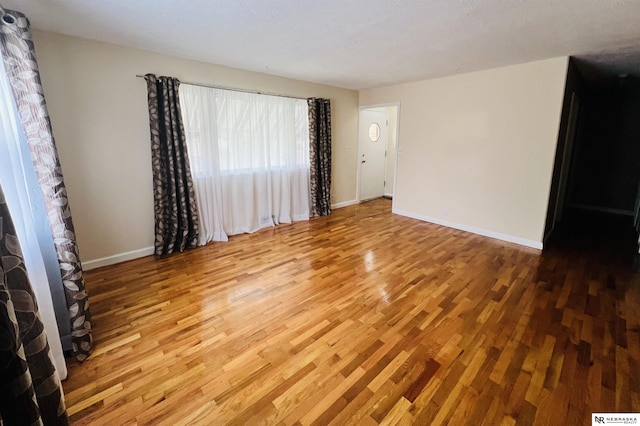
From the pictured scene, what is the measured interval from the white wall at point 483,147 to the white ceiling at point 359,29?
A: 413mm

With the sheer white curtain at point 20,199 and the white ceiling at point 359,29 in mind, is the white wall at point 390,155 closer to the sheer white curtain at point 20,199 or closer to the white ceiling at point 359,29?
the white ceiling at point 359,29

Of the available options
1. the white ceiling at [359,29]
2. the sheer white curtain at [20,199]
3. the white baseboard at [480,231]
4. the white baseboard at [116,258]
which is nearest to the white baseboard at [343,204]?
the white baseboard at [480,231]

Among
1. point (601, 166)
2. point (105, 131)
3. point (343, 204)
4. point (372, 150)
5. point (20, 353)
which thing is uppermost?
point (105, 131)

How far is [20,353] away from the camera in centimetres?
80

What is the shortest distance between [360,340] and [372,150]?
4978mm

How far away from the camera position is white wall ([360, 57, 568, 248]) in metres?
3.56

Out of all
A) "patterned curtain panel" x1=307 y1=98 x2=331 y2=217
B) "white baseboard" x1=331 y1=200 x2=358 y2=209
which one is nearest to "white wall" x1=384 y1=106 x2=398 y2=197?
"white baseboard" x1=331 y1=200 x2=358 y2=209

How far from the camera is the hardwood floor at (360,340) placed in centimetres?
154

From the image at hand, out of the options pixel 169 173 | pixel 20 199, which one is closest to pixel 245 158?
pixel 169 173

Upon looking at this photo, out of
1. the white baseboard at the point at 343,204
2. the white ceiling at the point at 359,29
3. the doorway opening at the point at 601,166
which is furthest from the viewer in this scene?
the white baseboard at the point at 343,204

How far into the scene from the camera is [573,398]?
1583mm

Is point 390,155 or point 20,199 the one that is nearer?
point 20,199

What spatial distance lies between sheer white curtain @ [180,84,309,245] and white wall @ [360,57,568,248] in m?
1.91

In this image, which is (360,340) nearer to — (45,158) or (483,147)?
(45,158)
